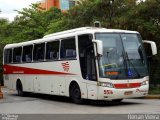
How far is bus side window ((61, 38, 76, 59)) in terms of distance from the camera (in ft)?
65.0

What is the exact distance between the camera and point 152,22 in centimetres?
2762

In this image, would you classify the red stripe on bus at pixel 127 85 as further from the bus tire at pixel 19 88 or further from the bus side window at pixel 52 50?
the bus tire at pixel 19 88

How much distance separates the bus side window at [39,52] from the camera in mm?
23219

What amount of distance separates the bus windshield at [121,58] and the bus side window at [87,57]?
0.46 meters

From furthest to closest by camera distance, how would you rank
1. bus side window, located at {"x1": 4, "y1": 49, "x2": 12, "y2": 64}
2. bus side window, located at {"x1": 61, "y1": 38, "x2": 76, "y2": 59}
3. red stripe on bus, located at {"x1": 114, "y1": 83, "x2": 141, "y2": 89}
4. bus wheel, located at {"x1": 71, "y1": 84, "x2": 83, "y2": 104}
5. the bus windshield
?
bus side window, located at {"x1": 4, "y1": 49, "x2": 12, "y2": 64} → bus side window, located at {"x1": 61, "y1": 38, "x2": 76, "y2": 59} → bus wheel, located at {"x1": 71, "y1": 84, "x2": 83, "y2": 104} → the bus windshield → red stripe on bus, located at {"x1": 114, "y1": 83, "x2": 141, "y2": 89}

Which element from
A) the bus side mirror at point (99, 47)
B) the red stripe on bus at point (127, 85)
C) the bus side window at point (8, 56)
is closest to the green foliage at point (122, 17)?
the bus side window at point (8, 56)

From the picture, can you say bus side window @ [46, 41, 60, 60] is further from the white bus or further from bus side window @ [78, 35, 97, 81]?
bus side window @ [78, 35, 97, 81]

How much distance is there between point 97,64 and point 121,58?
1.06 meters

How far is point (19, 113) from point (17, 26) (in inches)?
1227

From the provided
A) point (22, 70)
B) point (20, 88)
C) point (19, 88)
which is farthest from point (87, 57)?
point (19, 88)

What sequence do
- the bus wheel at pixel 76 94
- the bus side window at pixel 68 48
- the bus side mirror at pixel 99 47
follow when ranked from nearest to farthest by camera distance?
the bus side mirror at pixel 99 47 < the bus wheel at pixel 76 94 < the bus side window at pixel 68 48

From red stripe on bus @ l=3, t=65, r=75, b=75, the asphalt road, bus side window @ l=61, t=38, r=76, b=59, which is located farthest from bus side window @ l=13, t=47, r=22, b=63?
bus side window @ l=61, t=38, r=76, b=59

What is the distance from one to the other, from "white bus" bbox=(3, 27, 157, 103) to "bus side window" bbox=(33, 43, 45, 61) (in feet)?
1.74

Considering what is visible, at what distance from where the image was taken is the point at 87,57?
18.7 m
